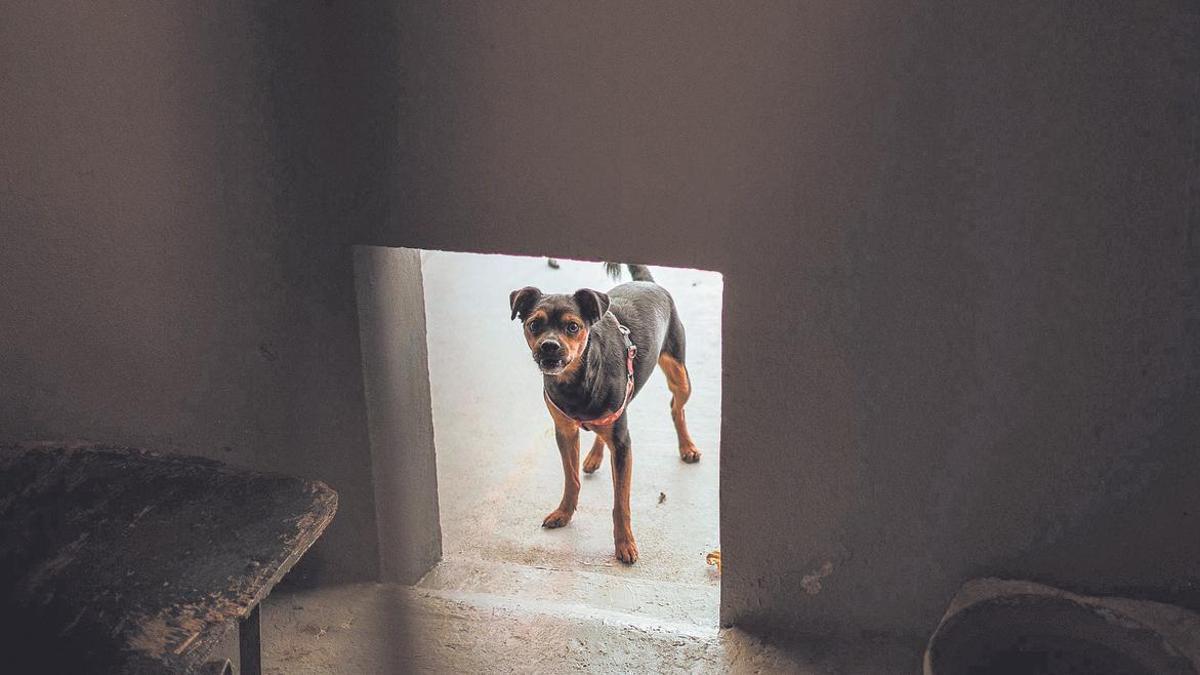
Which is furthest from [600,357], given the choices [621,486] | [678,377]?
[678,377]

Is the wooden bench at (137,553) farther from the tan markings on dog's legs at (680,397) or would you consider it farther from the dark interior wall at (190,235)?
the tan markings on dog's legs at (680,397)

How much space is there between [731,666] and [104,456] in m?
2.18

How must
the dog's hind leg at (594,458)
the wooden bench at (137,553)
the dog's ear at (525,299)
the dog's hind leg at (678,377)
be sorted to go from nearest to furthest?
the wooden bench at (137,553) → the dog's ear at (525,299) → the dog's hind leg at (678,377) → the dog's hind leg at (594,458)

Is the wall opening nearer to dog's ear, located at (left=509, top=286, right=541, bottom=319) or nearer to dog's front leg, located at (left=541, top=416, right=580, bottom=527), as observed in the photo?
dog's front leg, located at (left=541, top=416, right=580, bottom=527)

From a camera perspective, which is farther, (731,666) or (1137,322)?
(731,666)

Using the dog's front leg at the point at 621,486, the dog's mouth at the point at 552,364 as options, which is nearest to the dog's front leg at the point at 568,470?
the dog's front leg at the point at 621,486

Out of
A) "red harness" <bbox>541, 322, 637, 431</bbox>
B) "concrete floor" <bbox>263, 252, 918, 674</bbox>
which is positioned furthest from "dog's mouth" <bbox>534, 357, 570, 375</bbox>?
"concrete floor" <bbox>263, 252, 918, 674</bbox>

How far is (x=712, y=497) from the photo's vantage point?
5602mm

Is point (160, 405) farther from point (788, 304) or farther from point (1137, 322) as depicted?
point (1137, 322)

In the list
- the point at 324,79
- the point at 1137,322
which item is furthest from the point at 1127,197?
the point at 324,79

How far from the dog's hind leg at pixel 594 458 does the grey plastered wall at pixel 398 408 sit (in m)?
1.26

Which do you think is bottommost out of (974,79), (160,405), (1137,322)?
(160,405)

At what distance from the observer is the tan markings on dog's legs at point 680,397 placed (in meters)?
5.77

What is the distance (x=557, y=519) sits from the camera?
5.38 metres
